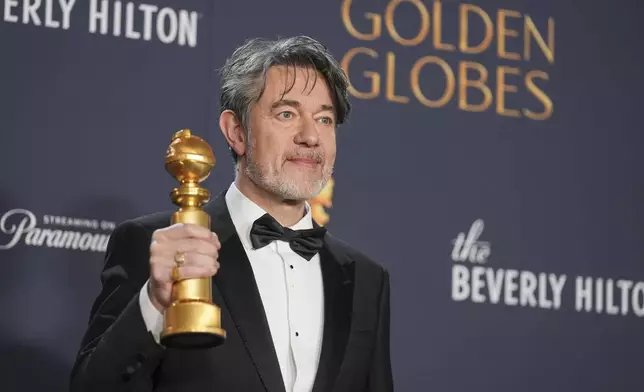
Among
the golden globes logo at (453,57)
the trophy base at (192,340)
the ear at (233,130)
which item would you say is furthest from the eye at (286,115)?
the golden globes logo at (453,57)

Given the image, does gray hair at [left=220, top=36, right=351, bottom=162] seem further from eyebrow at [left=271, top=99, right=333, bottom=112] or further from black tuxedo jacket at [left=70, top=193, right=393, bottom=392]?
black tuxedo jacket at [left=70, top=193, right=393, bottom=392]

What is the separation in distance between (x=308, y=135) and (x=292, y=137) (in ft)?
0.15

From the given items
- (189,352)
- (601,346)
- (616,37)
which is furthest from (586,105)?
(189,352)

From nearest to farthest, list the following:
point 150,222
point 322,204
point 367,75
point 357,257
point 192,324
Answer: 1. point 192,324
2. point 150,222
3. point 357,257
4. point 322,204
5. point 367,75

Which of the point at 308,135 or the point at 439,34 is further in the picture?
the point at 439,34

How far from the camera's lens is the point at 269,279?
2.71 meters

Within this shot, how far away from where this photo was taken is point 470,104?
13.1 feet

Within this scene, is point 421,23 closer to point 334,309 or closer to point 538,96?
point 538,96

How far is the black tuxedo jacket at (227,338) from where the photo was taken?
2.32 m

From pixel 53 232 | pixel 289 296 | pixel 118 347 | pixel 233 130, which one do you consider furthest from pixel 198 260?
pixel 53 232

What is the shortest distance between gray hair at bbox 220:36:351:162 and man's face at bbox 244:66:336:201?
16 millimetres

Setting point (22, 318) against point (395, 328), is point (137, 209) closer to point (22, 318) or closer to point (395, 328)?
point (22, 318)

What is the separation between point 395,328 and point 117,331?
1.55 meters

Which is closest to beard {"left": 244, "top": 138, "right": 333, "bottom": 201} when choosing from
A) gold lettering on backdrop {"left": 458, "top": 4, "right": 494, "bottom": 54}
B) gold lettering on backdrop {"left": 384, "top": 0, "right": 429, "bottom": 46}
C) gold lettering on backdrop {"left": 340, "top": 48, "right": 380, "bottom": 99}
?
gold lettering on backdrop {"left": 340, "top": 48, "right": 380, "bottom": 99}
